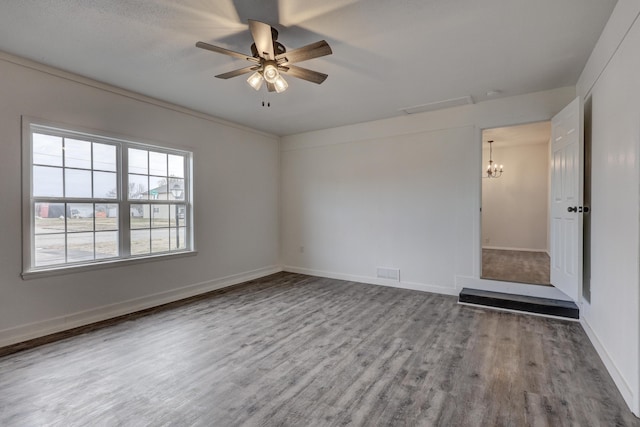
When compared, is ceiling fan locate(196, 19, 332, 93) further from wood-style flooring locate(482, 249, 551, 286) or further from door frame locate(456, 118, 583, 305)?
wood-style flooring locate(482, 249, 551, 286)

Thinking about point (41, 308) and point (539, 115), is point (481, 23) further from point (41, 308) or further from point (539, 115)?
point (41, 308)

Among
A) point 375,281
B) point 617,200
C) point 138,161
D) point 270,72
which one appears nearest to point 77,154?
point 138,161

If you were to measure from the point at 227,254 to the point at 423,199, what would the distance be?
3217 mm

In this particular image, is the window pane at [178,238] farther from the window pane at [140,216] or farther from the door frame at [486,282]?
the door frame at [486,282]

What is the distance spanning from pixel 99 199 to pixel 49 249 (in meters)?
0.70

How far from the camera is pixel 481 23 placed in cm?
240

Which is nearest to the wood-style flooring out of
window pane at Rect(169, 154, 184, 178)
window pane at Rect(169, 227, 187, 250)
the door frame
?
the door frame

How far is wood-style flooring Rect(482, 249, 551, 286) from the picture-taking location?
4656mm

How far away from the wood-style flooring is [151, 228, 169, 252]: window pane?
14.6ft

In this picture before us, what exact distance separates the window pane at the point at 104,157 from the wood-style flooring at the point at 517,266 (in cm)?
506

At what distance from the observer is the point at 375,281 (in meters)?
5.10

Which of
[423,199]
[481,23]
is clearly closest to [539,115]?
[423,199]

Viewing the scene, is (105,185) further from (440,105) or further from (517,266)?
(517,266)

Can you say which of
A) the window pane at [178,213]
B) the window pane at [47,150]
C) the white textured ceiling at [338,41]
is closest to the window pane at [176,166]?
the window pane at [178,213]
